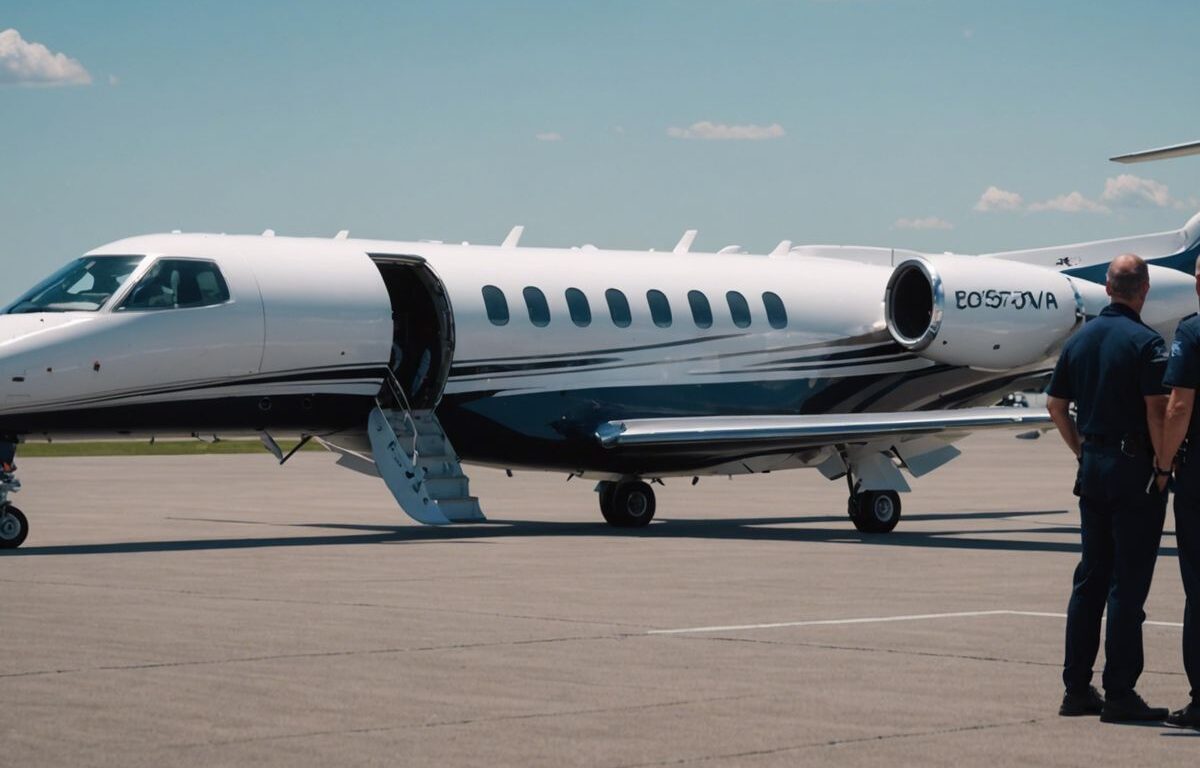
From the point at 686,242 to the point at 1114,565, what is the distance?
687 inches

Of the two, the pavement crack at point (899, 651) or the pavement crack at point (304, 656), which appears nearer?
the pavement crack at point (304, 656)

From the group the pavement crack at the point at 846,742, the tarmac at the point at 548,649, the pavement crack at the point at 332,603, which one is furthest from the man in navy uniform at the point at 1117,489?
the pavement crack at the point at 332,603

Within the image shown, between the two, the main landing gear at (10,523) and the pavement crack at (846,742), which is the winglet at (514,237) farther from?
the pavement crack at (846,742)

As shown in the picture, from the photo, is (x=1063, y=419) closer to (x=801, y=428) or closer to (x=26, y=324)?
(x=26, y=324)

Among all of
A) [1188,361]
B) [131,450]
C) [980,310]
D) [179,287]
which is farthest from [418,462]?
[131,450]

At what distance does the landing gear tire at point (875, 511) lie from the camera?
2339 centimetres

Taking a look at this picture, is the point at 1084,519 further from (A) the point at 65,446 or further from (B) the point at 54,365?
(A) the point at 65,446

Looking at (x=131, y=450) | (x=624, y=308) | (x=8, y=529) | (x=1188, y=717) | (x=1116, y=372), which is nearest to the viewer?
(x=1188, y=717)

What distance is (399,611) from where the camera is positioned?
13.1 metres

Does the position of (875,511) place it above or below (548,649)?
below

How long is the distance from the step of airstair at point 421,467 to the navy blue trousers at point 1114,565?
1244 centimetres

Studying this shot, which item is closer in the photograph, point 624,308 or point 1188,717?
point 1188,717

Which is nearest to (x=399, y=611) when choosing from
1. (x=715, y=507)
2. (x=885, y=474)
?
(x=885, y=474)

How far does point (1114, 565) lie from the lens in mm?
8969
